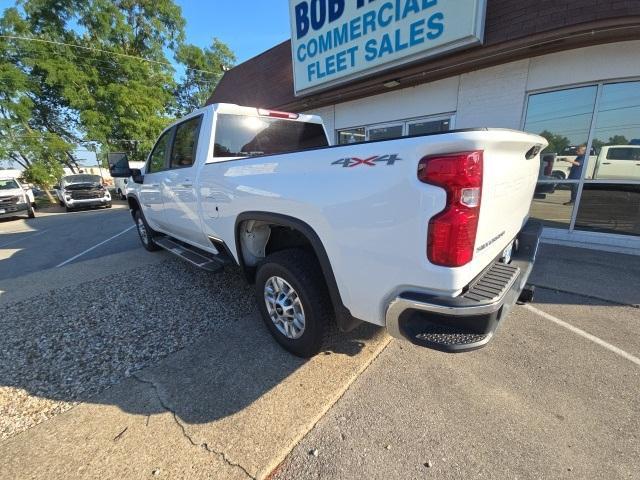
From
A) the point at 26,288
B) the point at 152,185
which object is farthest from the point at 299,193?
the point at 26,288

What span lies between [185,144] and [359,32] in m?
5.26

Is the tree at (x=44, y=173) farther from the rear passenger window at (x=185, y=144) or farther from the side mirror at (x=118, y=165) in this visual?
the rear passenger window at (x=185, y=144)

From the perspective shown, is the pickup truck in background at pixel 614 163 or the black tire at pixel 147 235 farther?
the black tire at pixel 147 235

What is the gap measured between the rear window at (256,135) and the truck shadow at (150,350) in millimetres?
1720

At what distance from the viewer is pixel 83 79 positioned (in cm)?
1920

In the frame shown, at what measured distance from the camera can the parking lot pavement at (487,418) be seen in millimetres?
1656

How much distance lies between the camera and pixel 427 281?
1.56m

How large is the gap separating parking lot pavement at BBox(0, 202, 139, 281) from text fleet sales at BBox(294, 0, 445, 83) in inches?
249

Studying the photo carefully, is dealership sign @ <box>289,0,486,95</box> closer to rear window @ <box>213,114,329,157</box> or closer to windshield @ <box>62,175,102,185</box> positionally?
rear window @ <box>213,114,329,157</box>

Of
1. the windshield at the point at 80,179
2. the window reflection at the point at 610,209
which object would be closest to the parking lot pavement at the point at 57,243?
the windshield at the point at 80,179

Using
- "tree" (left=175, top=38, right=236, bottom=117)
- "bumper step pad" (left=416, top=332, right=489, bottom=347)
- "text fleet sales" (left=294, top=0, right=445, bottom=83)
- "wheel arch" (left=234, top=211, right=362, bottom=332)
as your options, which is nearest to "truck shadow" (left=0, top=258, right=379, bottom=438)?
"wheel arch" (left=234, top=211, right=362, bottom=332)

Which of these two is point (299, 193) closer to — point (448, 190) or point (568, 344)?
point (448, 190)

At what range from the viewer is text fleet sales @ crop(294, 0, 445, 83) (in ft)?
18.8

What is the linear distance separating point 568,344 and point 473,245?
6.80ft
